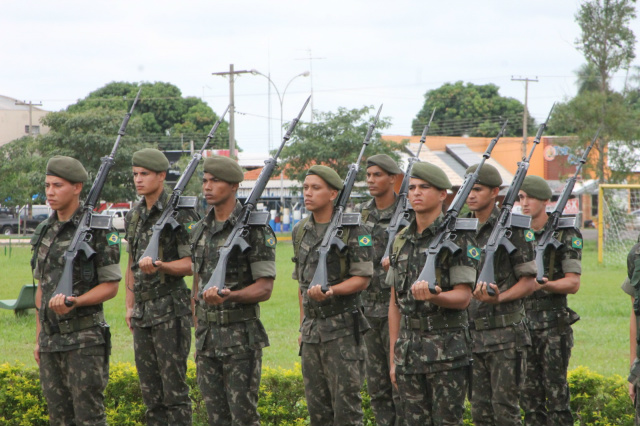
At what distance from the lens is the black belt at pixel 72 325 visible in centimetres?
551

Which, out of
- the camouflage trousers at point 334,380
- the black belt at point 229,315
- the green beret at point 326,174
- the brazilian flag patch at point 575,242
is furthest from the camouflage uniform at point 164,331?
the brazilian flag patch at point 575,242

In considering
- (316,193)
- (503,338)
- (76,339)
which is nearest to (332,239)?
(316,193)

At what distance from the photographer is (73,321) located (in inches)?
217

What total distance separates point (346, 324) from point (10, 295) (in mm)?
12476

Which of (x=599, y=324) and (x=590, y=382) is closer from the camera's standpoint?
(x=590, y=382)

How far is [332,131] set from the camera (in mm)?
31094

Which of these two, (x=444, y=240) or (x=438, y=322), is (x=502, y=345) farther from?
(x=444, y=240)

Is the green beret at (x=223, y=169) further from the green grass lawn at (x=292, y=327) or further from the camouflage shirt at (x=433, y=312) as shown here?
the green grass lawn at (x=292, y=327)

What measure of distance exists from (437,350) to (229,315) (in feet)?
4.89

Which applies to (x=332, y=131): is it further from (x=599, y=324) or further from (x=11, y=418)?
(x=11, y=418)

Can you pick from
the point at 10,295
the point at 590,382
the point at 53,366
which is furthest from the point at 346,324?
the point at 10,295

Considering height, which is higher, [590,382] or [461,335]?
[461,335]

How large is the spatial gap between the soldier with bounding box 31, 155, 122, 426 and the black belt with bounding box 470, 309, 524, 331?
2.63 m

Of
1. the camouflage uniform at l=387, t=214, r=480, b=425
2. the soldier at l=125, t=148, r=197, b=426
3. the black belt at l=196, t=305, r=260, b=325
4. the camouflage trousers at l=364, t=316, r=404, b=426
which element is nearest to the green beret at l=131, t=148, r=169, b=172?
the soldier at l=125, t=148, r=197, b=426
